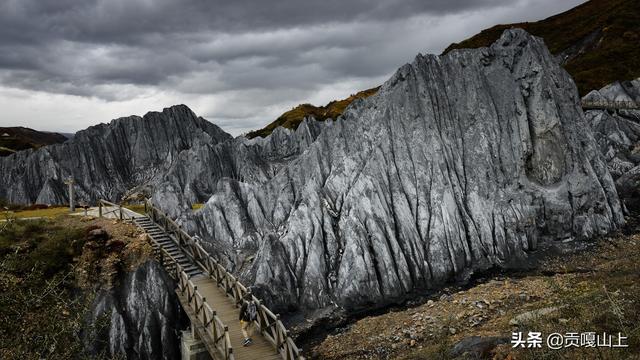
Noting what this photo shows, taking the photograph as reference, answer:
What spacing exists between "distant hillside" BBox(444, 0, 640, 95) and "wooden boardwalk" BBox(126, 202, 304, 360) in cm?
7676

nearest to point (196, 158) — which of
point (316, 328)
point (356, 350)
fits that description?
point (316, 328)

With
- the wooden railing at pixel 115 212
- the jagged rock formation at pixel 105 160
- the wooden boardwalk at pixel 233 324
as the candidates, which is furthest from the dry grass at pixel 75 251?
the jagged rock formation at pixel 105 160

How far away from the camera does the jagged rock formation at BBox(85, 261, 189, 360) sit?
81.7 ft

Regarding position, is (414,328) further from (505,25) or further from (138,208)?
(505,25)

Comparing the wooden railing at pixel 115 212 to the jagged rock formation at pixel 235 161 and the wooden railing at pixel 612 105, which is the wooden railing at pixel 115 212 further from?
the wooden railing at pixel 612 105

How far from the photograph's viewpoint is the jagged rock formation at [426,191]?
3275 cm

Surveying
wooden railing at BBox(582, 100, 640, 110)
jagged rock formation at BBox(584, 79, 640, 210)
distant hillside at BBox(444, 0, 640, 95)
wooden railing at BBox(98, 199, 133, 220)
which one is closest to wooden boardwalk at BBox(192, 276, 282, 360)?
wooden railing at BBox(98, 199, 133, 220)

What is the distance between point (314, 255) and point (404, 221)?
8306 millimetres

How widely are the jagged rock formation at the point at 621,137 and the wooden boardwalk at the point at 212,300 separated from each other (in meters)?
42.0

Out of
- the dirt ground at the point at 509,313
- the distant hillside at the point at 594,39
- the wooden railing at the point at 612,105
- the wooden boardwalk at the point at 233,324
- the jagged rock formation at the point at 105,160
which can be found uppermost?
the distant hillside at the point at 594,39

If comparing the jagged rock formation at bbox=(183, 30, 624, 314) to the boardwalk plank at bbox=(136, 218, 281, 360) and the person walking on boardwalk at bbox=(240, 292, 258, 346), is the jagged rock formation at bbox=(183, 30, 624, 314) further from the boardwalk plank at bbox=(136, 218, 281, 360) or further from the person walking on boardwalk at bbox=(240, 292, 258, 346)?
the person walking on boardwalk at bbox=(240, 292, 258, 346)

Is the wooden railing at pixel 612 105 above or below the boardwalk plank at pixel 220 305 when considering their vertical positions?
above

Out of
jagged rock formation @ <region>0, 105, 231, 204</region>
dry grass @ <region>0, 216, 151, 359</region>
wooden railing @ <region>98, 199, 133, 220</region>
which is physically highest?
jagged rock formation @ <region>0, 105, 231, 204</region>

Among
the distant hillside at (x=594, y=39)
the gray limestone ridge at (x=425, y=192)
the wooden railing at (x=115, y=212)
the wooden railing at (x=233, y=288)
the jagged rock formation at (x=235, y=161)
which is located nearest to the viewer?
the wooden railing at (x=233, y=288)
